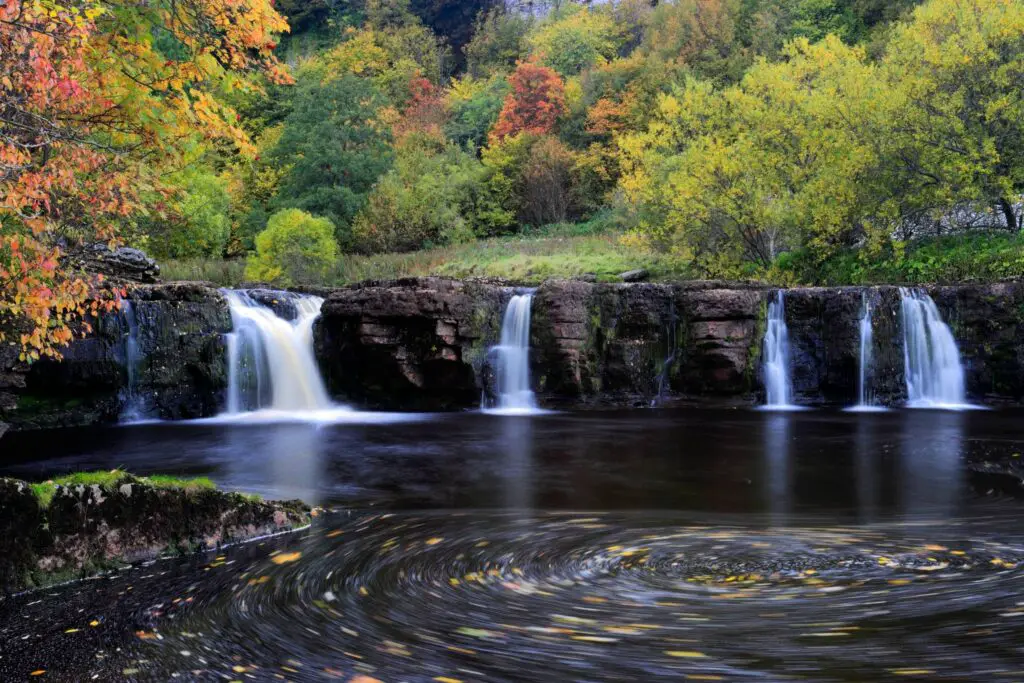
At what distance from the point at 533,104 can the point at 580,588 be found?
45.1m

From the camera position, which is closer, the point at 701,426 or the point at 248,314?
the point at 701,426

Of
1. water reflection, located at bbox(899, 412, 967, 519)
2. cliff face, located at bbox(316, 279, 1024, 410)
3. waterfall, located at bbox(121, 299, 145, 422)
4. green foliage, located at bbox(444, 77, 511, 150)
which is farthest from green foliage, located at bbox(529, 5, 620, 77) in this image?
water reflection, located at bbox(899, 412, 967, 519)

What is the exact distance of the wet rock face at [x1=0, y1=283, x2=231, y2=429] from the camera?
55.8ft

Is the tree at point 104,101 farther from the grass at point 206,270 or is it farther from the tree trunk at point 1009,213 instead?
the grass at point 206,270

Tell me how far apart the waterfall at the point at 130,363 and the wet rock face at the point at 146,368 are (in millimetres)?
30

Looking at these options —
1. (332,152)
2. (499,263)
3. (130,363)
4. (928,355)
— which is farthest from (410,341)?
(332,152)

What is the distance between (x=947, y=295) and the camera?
19703mm

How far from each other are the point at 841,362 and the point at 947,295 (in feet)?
9.61

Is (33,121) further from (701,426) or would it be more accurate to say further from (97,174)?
(701,426)

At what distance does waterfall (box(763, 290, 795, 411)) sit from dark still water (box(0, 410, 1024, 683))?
8.51m

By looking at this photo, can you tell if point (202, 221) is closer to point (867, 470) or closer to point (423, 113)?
point (423, 113)

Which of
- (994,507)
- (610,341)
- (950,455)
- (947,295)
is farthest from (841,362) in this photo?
(994,507)

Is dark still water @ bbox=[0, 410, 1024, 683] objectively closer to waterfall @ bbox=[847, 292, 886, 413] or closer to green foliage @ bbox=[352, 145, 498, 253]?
waterfall @ bbox=[847, 292, 886, 413]

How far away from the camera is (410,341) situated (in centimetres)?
1888
